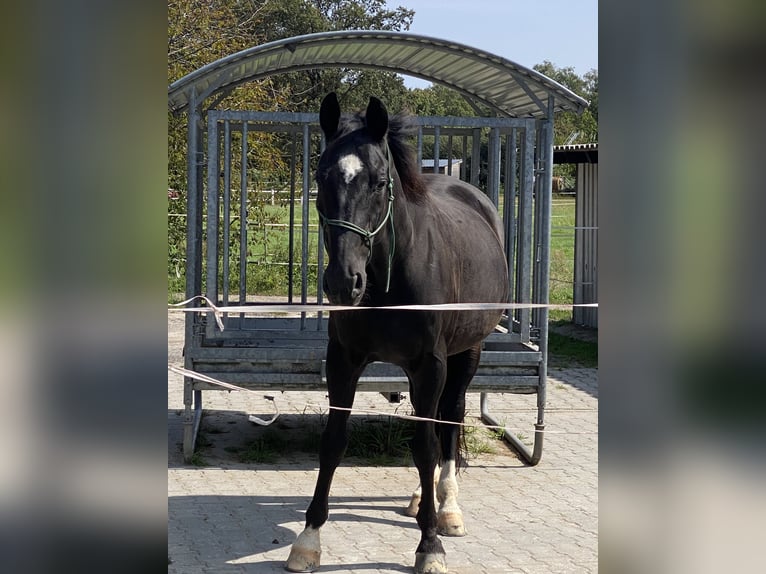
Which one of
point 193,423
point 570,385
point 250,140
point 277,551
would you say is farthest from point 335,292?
point 250,140

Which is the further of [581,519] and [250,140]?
[250,140]

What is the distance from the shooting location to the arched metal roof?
6258 millimetres

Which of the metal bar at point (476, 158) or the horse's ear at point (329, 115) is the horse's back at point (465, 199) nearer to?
the metal bar at point (476, 158)

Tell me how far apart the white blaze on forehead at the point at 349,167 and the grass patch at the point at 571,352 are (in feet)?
26.2

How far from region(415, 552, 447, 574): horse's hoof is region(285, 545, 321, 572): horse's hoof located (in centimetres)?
53

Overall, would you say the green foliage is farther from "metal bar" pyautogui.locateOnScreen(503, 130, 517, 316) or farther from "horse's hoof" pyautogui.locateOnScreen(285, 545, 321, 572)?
"horse's hoof" pyautogui.locateOnScreen(285, 545, 321, 572)

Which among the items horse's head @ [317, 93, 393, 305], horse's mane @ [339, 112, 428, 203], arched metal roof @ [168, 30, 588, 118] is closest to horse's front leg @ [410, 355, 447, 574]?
horse's head @ [317, 93, 393, 305]

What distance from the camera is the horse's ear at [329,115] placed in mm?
4309

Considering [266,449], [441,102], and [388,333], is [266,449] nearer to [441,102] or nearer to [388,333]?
[388,333]
